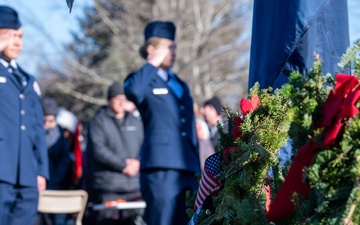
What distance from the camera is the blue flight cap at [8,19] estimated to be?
678 cm

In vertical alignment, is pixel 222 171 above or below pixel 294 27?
below

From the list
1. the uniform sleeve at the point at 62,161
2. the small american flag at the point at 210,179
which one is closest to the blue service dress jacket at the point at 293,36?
the small american flag at the point at 210,179

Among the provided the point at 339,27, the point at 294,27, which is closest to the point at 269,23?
the point at 294,27

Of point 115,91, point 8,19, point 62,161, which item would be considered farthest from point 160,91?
point 62,161

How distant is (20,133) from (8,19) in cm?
101

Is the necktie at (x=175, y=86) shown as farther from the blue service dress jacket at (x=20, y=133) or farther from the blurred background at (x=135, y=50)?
the blurred background at (x=135, y=50)

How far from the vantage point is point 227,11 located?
25.7 m

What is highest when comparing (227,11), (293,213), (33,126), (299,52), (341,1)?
(227,11)

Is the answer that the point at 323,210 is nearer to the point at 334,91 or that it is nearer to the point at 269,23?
the point at 334,91

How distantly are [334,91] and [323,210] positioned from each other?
47 cm

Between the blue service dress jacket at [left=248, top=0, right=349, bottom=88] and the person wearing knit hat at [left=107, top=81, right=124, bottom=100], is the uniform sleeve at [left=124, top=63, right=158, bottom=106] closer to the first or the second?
the blue service dress jacket at [left=248, top=0, right=349, bottom=88]

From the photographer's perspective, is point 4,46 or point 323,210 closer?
point 323,210

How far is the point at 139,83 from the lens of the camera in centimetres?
657

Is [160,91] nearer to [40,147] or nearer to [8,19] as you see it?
[40,147]
